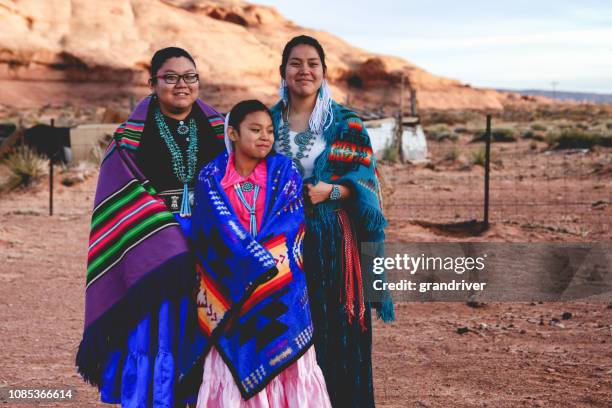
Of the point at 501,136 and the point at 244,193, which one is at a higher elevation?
the point at 501,136

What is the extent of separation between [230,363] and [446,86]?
215ft

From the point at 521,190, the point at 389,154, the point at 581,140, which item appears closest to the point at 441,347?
the point at 521,190

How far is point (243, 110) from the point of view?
10.3 feet

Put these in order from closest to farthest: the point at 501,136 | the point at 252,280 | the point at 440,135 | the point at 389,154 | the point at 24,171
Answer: the point at 252,280 → the point at 24,171 → the point at 389,154 → the point at 501,136 → the point at 440,135

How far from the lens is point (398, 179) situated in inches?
600

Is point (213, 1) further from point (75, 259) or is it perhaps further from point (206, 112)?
point (206, 112)

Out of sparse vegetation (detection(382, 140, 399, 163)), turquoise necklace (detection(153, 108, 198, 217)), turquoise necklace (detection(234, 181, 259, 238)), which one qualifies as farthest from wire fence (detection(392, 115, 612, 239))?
turquoise necklace (detection(234, 181, 259, 238))

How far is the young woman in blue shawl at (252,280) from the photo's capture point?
3027 mm

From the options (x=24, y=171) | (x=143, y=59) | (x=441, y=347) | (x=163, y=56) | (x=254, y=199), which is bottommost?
(x=441, y=347)

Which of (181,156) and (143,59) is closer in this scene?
(181,156)

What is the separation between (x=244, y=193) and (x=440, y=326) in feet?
11.0
